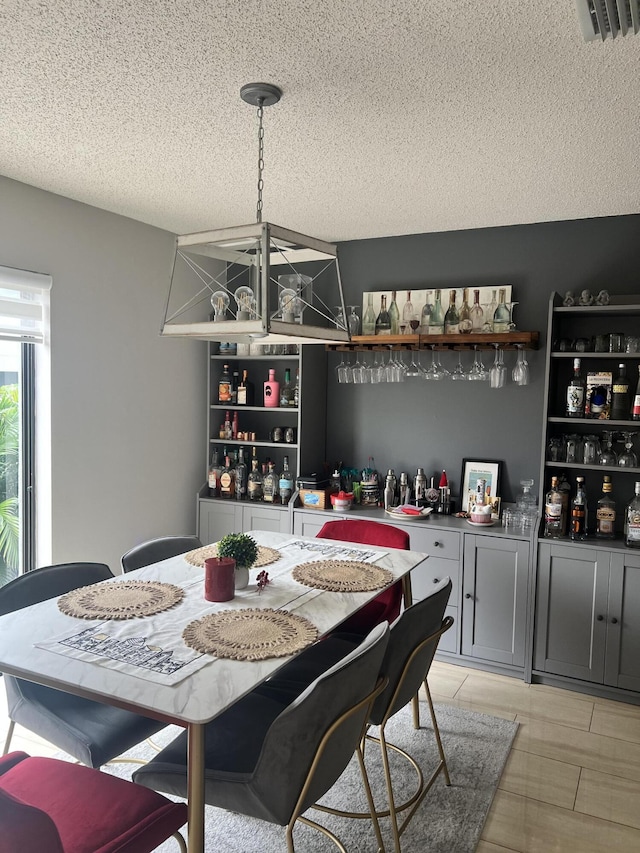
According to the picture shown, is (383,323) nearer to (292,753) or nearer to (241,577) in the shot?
(241,577)

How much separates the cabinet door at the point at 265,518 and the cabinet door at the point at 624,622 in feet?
6.14

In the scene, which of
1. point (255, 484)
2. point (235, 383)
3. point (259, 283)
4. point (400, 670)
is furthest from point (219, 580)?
point (235, 383)

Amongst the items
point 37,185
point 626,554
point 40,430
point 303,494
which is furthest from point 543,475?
point 37,185

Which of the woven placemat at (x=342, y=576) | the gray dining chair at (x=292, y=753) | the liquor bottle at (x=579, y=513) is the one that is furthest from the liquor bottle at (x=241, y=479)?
the gray dining chair at (x=292, y=753)

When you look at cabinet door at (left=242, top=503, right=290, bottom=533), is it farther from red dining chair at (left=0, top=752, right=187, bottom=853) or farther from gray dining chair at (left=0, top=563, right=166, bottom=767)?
red dining chair at (left=0, top=752, right=187, bottom=853)

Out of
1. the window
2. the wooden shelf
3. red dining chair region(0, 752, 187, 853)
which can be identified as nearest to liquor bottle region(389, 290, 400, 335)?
the wooden shelf

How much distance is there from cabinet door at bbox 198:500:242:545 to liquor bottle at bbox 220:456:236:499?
0.36 ft

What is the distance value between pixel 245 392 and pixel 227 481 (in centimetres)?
62

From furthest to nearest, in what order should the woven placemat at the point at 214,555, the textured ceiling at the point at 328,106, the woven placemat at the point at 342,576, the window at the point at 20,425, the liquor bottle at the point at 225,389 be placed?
the liquor bottle at the point at 225,389 < the window at the point at 20,425 < the woven placemat at the point at 214,555 < the woven placemat at the point at 342,576 < the textured ceiling at the point at 328,106

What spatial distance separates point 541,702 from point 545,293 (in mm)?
2208

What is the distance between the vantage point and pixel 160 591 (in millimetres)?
2365

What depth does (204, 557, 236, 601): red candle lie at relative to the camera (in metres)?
2.27

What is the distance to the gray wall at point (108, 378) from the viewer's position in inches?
135

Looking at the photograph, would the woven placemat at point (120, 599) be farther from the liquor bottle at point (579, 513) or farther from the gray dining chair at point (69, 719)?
the liquor bottle at point (579, 513)
